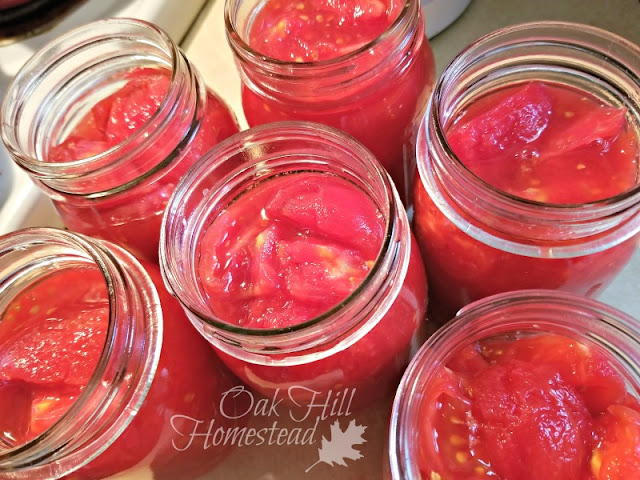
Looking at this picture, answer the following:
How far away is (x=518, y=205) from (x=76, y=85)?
81 cm

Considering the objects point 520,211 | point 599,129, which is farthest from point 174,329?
point 599,129

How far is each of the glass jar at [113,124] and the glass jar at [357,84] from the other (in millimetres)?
111

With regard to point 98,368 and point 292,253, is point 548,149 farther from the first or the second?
point 98,368

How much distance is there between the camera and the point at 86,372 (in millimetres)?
773

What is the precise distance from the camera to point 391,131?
93cm

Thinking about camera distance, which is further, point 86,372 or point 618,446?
point 86,372

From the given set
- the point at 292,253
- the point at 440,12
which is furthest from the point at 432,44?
the point at 292,253

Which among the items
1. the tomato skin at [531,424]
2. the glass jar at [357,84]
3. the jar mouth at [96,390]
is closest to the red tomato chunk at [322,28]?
the glass jar at [357,84]

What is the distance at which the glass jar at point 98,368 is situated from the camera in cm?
73

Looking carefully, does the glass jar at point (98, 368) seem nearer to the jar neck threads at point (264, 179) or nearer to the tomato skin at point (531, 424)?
the jar neck threads at point (264, 179)

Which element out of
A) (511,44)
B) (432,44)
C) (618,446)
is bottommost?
(618,446)

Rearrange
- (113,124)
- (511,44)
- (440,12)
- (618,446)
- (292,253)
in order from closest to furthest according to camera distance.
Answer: (618,446) < (292,253) < (511,44) < (113,124) < (440,12)

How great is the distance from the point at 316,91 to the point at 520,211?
33cm

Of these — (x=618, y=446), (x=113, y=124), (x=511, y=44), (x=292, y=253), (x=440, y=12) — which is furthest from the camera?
(x=440, y=12)
